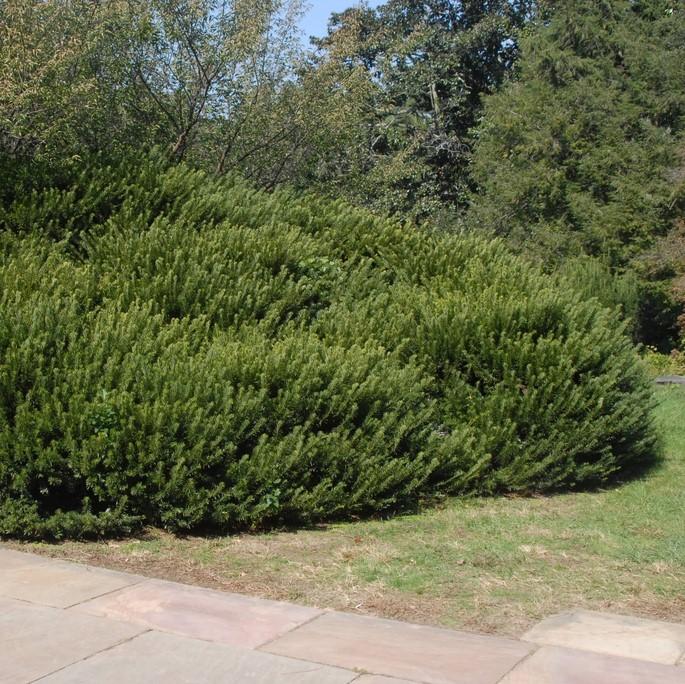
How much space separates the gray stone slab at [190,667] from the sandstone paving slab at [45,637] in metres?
0.11

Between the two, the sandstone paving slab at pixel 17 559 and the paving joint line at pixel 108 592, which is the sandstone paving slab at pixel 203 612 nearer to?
the paving joint line at pixel 108 592

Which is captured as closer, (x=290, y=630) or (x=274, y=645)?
(x=274, y=645)

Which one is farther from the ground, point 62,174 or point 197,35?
point 197,35

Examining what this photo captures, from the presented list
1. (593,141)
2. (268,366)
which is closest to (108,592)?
(268,366)

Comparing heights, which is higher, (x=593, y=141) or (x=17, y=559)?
(x=593, y=141)

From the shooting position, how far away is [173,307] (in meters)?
9.27

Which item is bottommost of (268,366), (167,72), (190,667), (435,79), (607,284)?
(190,667)

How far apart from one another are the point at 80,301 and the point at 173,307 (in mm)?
857

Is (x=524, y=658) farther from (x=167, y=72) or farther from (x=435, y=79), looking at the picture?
(x=435, y=79)

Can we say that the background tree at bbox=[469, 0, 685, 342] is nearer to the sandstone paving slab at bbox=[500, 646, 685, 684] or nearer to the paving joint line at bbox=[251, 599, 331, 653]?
the paving joint line at bbox=[251, 599, 331, 653]

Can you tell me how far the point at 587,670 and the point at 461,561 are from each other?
207cm

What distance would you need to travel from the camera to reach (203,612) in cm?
514

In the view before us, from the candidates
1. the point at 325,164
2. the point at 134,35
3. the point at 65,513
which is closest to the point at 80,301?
the point at 65,513

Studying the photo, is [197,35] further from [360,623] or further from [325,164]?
[360,623]
